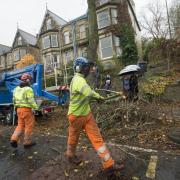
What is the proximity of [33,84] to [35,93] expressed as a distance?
1.41 ft

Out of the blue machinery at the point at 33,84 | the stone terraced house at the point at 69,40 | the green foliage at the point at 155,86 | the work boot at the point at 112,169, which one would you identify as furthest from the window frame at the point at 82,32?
the work boot at the point at 112,169

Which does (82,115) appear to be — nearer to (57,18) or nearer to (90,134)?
(90,134)

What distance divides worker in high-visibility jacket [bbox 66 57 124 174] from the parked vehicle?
5.88 m

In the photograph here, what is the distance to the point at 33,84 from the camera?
36.4ft

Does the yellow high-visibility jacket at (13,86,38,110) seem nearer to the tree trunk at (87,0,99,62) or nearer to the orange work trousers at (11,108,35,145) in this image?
the orange work trousers at (11,108,35,145)

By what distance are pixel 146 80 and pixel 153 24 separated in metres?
30.5

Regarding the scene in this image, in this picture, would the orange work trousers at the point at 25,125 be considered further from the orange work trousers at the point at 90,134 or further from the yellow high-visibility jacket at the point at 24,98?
the orange work trousers at the point at 90,134

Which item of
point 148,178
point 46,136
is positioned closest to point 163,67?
point 46,136

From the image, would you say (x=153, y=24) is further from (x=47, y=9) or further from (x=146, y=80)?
(x=146, y=80)

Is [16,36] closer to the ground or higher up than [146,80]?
higher up

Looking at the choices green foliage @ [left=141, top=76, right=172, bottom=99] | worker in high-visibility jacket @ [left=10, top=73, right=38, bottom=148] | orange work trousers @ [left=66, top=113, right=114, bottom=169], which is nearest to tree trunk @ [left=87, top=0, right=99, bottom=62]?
green foliage @ [left=141, top=76, right=172, bottom=99]

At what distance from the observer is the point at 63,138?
7.49 m

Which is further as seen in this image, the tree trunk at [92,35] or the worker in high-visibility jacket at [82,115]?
the tree trunk at [92,35]

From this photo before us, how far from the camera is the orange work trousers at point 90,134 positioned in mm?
4359
